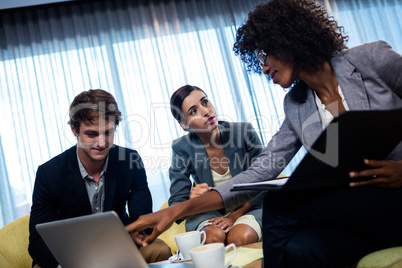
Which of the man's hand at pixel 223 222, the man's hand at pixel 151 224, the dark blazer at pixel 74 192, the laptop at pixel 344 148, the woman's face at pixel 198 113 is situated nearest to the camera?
the laptop at pixel 344 148

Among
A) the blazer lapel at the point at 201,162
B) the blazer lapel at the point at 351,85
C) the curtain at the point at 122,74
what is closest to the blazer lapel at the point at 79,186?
the blazer lapel at the point at 201,162

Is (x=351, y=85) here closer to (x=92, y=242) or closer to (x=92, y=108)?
(x=92, y=242)

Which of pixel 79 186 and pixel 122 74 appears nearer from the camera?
pixel 79 186

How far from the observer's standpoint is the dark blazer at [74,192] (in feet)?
6.71

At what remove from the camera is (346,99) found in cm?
140

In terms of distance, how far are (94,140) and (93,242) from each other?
1118 mm

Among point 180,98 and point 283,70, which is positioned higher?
point 180,98

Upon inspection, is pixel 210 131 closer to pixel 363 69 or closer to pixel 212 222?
pixel 212 222

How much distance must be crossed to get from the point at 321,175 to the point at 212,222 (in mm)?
1385

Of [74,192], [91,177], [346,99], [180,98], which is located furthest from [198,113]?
[346,99]

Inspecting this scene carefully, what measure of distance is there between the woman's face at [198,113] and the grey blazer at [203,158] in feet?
0.23

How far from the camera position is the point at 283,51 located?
1515 millimetres


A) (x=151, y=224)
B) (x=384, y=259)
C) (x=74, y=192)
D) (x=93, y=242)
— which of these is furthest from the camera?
(x=74, y=192)

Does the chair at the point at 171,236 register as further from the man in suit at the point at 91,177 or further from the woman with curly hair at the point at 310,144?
the woman with curly hair at the point at 310,144
